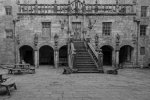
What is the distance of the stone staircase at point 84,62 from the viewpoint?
16062 mm

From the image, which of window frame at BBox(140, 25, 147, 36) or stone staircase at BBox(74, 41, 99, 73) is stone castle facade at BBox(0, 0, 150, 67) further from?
stone staircase at BBox(74, 41, 99, 73)

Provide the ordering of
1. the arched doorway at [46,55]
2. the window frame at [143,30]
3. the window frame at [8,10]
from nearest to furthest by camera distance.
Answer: the window frame at [143,30]
the window frame at [8,10]
the arched doorway at [46,55]

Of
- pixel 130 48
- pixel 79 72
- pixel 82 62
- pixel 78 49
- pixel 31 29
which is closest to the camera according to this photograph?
pixel 79 72

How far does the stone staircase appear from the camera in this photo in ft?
52.7

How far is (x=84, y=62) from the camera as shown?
16.9 metres

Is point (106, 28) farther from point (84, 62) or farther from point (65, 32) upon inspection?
point (84, 62)

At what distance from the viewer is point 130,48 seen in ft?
74.5

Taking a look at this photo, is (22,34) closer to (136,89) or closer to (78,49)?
(78,49)

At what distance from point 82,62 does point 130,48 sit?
876 centimetres

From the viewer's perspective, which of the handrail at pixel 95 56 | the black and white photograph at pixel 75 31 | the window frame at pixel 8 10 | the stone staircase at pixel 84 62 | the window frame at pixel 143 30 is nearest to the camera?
the stone staircase at pixel 84 62

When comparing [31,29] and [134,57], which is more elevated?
[31,29]

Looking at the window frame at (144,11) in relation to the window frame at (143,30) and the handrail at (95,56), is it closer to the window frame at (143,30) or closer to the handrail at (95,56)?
the window frame at (143,30)

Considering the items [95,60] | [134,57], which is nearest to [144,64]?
[134,57]

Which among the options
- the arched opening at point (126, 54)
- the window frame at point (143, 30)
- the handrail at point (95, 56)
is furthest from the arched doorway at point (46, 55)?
the window frame at point (143, 30)
